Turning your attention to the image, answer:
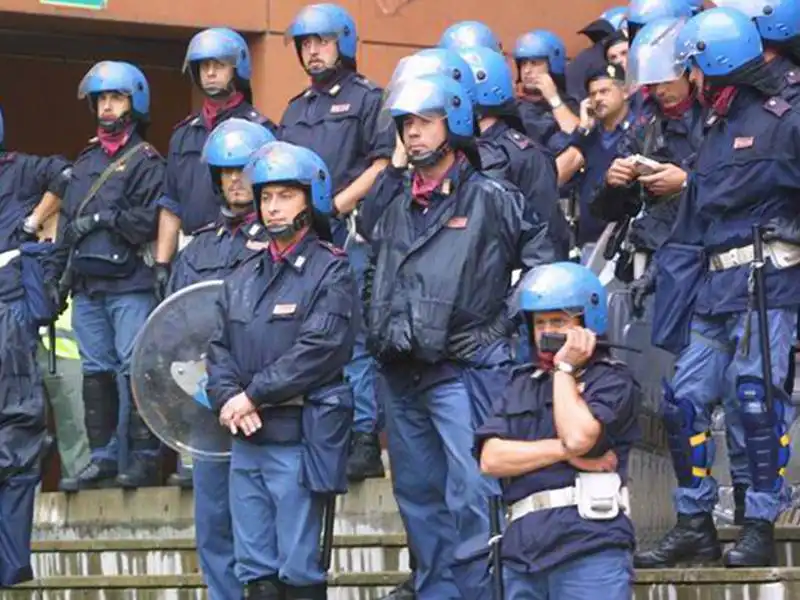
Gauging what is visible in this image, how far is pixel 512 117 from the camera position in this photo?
1262 cm

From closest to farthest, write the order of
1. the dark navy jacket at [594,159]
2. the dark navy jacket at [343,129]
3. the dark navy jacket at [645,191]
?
the dark navy jacket at [645,191], the dark navy jacket at [343,129], the dark navy jacket at [594,159]

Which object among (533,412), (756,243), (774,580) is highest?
(756,243)

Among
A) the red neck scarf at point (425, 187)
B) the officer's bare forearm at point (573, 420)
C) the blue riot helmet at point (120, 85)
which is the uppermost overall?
the blue riot helmet at point (120, 85)

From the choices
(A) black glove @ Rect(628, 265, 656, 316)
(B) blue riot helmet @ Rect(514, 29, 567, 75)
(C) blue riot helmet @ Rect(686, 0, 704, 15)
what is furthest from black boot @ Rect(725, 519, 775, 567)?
(B) blue riot helmet @ Rect(514, 29, 567, 75)

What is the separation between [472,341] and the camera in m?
11.3

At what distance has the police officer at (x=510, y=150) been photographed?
12.2 metres

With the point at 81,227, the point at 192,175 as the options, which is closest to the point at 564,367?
the point at 192,175

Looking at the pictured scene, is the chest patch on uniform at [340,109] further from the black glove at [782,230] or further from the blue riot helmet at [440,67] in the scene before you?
the black glove at [782,230]

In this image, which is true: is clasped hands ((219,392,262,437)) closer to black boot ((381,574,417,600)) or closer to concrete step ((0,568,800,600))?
black boot ((381,574,417,600))

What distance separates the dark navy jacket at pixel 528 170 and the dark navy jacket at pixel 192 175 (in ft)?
5.74

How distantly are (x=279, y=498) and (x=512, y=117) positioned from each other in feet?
7.61

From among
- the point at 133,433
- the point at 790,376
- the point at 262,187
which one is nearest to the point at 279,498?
the point at 262,187

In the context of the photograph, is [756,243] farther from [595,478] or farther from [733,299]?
[595,478]

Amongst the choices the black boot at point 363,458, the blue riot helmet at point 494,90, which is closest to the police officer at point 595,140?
the blue riot helmet at point 494,90
